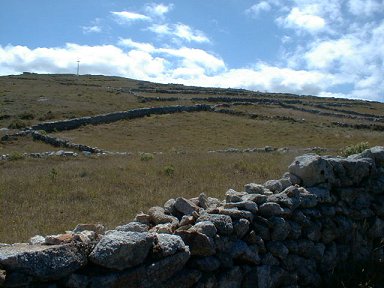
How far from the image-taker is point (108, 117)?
153 feet

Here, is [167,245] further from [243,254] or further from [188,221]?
[243,254]

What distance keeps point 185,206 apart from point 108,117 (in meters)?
39.8

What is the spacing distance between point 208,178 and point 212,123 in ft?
100.0

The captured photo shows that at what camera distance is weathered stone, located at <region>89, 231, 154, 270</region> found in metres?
5.20

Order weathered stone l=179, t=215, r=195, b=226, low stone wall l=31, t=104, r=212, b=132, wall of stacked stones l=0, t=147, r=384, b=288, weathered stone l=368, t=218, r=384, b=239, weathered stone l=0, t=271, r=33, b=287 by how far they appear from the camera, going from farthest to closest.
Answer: low stone wall l=31, t=104, r=212, b=132, weathered stone l=368, t=218, r=384, b=239, weathered stone l=179, t=215, r=195, b=226, wall of stacked stones l=0, t=147, r=384, b=288, weathered stone l=0, t=271, r=33, b=287

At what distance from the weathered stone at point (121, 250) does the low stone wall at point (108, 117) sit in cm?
3701

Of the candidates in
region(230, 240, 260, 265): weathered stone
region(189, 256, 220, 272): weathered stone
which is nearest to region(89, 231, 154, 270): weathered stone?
region(189, 256, 220, 272): weathered stone

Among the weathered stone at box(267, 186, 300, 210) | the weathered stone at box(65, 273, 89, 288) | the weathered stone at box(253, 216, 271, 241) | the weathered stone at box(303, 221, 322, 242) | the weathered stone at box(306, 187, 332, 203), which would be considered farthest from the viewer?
the weathered stone at box(306, 187, 332, 203)

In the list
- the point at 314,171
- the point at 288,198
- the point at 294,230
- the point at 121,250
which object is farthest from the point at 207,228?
the point at 314,171

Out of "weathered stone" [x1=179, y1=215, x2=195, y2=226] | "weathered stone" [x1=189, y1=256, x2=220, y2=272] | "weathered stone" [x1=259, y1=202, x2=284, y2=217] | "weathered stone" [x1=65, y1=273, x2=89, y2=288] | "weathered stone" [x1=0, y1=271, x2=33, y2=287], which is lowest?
"weathered stone" [x1=189, y1=256, x2=220, y2=272]

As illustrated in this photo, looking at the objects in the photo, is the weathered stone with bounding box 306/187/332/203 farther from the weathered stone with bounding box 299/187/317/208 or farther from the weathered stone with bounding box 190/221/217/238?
the weathered stone with bounding box 190/221/217/238

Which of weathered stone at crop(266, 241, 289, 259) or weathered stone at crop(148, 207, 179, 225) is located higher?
weathered stone at crop(148, 207, 179, 225)

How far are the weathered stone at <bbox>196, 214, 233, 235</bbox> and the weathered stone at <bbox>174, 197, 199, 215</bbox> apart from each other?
1.03 metres

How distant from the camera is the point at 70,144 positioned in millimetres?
32594
